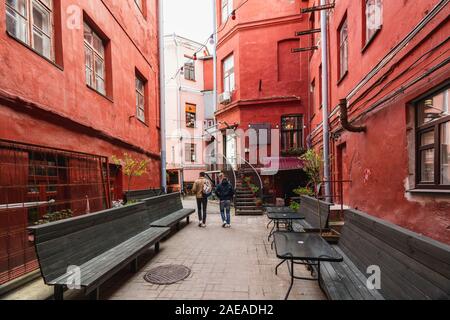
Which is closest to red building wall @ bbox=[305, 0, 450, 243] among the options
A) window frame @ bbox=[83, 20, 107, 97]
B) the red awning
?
the red awning

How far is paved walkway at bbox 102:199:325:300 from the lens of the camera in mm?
3523

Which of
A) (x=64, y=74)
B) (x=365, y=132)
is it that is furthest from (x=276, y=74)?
(x=64, y=74)

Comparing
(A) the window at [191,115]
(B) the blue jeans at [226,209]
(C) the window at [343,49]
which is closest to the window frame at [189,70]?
(A) the window at [191,115]

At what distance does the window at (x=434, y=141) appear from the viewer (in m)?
3.78

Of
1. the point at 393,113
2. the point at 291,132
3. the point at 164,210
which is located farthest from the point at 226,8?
the point at 393,113

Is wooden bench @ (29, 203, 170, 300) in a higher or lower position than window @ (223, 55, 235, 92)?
lower

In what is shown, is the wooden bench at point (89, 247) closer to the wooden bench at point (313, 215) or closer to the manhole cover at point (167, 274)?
the manhole cover at point (167, 274)

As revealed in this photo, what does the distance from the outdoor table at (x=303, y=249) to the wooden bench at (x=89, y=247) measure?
2.33 metres

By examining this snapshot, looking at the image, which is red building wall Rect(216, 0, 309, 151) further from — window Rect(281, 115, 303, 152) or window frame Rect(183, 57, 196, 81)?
window frame Rect(183, 57, 196, 81)

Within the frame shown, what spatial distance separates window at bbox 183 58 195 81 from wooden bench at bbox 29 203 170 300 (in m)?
22.3

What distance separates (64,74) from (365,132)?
7.32m

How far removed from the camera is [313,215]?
226 inches

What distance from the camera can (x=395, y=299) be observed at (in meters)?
2.29
